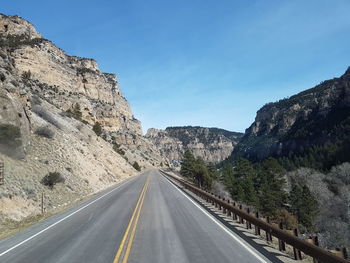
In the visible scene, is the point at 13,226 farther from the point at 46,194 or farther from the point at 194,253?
the point at 194,253

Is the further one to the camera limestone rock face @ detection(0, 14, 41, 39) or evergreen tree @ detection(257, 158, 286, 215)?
limestone rock face @ detection(0, 14, 41, 39)

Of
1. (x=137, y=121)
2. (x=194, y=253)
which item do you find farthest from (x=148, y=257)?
(x=137, y=121)

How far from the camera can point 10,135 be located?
24.2 m

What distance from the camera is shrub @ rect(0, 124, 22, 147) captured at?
23836mm

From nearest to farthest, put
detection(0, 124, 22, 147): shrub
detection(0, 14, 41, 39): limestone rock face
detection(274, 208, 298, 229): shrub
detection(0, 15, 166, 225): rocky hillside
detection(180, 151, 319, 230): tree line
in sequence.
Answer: detection(0, 15, 166, 225): rocky hillside < detection(0, 124, 22, 147): shrub < detection(274, 208, 298, 229): shrub < detection(180, 151, 319, 230): tree line < detection(0, 14, 41, 39): limestone rock face

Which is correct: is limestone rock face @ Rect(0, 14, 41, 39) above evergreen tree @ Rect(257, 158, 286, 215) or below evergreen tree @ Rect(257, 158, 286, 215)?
above

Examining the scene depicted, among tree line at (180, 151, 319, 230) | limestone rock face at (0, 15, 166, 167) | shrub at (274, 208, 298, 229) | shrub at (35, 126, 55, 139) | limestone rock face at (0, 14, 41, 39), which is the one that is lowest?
shrub at (274, 208, 298, 229)

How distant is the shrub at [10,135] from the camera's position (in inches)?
938

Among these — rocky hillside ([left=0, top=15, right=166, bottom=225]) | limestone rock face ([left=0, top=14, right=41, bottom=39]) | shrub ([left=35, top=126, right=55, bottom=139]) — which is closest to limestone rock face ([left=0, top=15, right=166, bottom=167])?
limestone rock face ([left=0, top=14, right=41, bottom=39])

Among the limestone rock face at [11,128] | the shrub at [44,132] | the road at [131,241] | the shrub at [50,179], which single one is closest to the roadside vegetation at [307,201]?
the shrub at [50,179]

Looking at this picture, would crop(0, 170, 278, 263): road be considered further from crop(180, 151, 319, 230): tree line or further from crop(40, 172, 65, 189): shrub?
crop(180, 151, 319, 230): tree line

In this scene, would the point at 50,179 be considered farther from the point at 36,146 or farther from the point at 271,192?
the point at 271,192

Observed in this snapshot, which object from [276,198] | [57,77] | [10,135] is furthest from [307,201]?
[57,77]

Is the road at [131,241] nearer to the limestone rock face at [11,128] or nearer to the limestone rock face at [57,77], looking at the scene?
the limestone rock face at [11,128]
